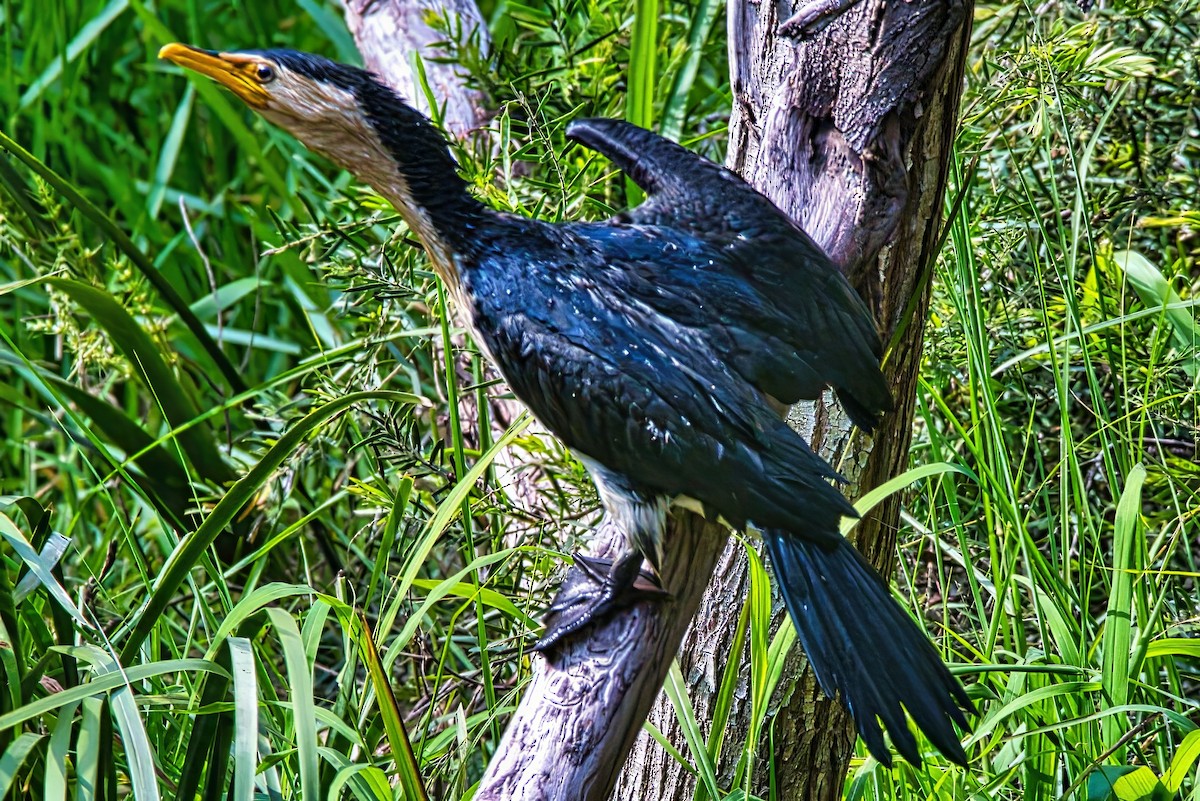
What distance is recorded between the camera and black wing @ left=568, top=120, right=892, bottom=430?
1.50 meters

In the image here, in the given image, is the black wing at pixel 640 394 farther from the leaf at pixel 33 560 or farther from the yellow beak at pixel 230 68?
the leaf at pixel 33 560

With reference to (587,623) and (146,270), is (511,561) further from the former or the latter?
(146,270)

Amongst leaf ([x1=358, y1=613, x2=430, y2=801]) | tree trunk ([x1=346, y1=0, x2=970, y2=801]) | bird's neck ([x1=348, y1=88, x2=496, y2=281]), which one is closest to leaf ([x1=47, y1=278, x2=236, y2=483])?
bird's neck ([x1=348, y1=88, x2=496, y2=281])

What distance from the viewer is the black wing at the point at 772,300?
4.92 feet

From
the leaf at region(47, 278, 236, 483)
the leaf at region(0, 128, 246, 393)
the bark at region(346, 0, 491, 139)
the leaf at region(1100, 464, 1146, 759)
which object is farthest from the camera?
the bark at region(346, 0, 491, 139)

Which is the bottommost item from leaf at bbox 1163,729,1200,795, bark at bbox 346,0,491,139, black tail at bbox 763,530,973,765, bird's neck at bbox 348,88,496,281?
leaf at bbox 1163,729,1200,795

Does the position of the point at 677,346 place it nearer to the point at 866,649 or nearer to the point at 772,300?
the point at 772,300

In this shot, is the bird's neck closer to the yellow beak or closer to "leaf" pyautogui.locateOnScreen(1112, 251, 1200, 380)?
the yellow beak

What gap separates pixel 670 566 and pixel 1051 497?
123 cm

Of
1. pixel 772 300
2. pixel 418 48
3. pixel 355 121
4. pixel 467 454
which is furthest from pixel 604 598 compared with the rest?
pixel 418 48

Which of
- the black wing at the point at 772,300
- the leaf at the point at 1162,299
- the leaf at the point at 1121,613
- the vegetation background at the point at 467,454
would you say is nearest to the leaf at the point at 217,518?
the vegetation background at the point at 467,454

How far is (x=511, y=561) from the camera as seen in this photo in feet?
7.51

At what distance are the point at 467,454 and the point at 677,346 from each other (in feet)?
3.53

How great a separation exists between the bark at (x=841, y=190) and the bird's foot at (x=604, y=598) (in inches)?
9.1
